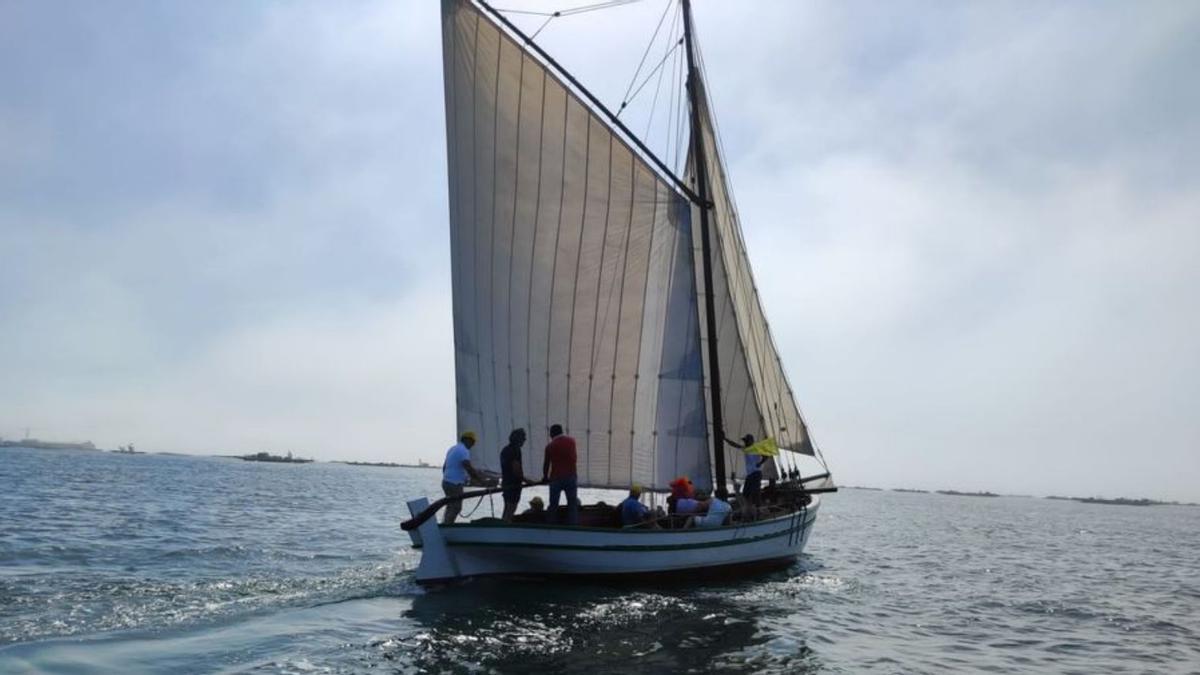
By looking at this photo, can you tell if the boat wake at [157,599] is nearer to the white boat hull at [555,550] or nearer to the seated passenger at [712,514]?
the white boat hull at [555,550]

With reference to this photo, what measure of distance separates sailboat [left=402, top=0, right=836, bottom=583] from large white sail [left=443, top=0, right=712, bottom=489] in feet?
0.11

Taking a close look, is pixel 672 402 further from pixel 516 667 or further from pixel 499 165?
pixel 516 667

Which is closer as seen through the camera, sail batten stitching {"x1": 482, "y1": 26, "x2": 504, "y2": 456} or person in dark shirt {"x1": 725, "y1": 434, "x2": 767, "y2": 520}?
sail batten stitching {"x1": 482, "y1": 26, "x2": 504, "y2": 456}

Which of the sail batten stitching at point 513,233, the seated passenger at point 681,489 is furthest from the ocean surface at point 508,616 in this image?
the sail batten stitching at point 513,233

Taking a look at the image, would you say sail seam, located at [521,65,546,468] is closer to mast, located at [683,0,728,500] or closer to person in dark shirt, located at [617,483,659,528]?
person in dark shirt, located at [617,483,659,528]

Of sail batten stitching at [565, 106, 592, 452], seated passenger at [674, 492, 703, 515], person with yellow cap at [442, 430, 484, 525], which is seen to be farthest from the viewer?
sail batten stitching at [565, 106, 592, 452]

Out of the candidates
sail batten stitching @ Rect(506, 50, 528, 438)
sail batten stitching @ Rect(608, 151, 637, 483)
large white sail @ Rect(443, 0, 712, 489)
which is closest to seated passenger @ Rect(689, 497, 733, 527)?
large white sail @ Rect(443, 0, 712, 489)

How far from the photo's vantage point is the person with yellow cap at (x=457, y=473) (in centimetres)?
1725

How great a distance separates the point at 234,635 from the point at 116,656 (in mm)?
1738

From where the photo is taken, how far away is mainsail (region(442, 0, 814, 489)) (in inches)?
765

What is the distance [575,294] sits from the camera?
20.0m

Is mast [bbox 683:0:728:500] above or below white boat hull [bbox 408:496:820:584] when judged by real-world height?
above

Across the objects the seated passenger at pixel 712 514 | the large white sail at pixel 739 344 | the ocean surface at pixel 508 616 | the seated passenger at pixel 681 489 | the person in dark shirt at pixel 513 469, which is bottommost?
the ocean surface at pixel 508 616

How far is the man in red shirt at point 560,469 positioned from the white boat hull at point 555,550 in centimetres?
79
